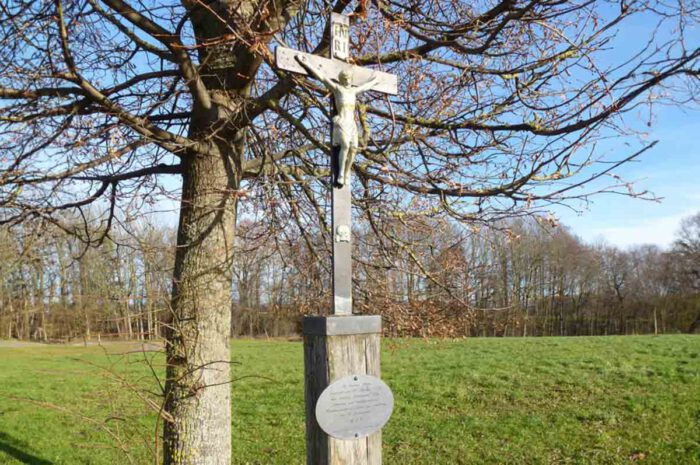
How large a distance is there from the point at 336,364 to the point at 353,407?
26 centimetres

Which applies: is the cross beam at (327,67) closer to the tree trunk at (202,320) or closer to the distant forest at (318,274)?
the tree trunk at (202,320)

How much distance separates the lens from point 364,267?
6.10 meters

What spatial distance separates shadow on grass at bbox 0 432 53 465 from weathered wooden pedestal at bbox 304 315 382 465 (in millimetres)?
6813

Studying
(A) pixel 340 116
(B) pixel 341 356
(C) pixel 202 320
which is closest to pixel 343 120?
(A) pixel 340 116

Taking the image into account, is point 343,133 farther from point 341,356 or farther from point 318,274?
point 318,274

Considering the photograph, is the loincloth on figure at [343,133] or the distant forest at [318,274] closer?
the loincloth on figure at [343,133]

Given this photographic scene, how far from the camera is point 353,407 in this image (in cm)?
306

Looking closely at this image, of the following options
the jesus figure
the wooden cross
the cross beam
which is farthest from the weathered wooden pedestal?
the cross beam

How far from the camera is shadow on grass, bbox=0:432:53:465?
A: 7.96 meters

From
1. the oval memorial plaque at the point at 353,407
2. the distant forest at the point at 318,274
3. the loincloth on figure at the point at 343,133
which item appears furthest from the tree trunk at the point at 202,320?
the oval memorial plaque at the point at 353,407

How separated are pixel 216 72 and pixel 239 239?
2208mm

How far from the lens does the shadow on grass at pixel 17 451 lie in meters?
7.96

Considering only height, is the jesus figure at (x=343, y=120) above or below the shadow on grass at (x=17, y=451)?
above

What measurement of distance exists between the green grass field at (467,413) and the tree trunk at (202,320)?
522mm
